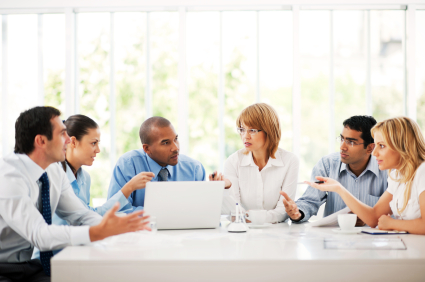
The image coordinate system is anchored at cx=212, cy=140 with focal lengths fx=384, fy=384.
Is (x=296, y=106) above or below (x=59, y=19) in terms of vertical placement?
below

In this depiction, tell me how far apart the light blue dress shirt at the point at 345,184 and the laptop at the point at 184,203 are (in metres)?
0.68

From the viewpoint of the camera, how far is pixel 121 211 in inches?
87.7

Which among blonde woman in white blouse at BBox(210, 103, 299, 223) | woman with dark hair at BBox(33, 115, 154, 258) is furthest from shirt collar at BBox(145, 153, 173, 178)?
blonde woman in white blouse at BBox(210, 103, 299, 223)

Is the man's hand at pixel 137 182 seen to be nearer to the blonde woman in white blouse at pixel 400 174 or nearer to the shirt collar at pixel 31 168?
the shirt collar at pixel 31 168

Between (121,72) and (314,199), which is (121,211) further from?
(121,72)

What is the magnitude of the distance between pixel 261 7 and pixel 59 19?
193cm

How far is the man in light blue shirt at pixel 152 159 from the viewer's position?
99.0 inches

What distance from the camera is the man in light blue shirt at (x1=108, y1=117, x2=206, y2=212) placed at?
252 centimetres

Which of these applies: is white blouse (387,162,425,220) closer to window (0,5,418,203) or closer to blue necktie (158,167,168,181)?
blue necktie (158,167,168,181)

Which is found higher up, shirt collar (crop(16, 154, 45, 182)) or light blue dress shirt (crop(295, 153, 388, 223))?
shirt collar (crop(16, 154, 45, 182))

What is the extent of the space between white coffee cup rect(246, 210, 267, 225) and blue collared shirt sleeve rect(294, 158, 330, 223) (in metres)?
0.30

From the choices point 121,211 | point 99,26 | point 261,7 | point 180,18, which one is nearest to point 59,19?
point 99,26

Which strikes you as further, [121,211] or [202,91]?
[202,91]

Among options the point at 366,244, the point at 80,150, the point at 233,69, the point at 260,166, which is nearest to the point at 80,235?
the point at 80,150
